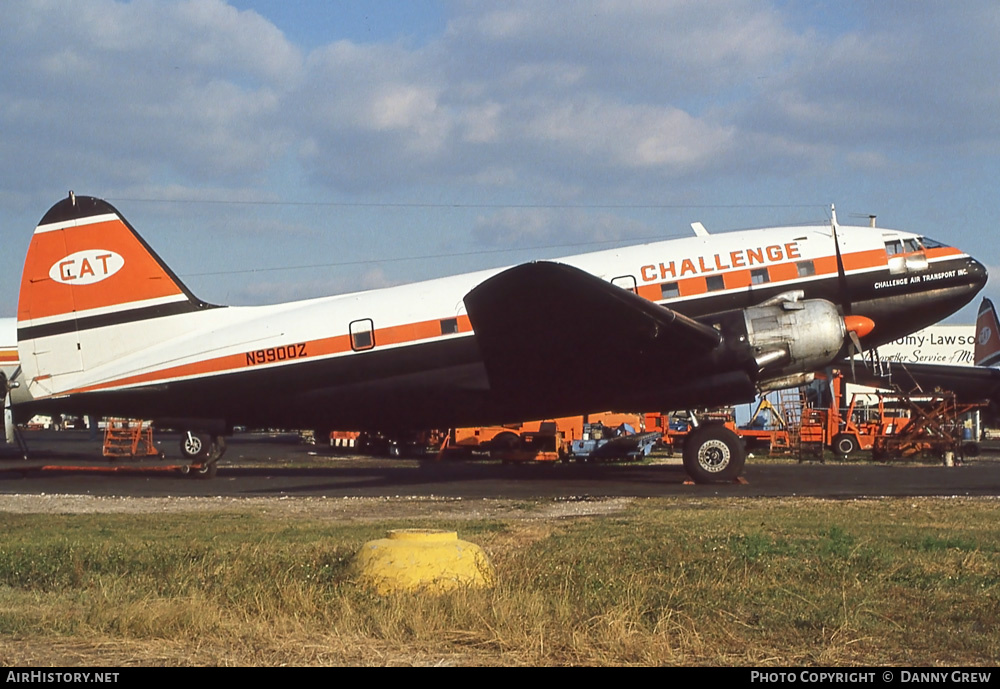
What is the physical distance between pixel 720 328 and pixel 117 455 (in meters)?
22.5

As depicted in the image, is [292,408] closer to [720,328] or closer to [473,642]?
[720,328]

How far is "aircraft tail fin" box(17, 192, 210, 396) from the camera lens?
19391 millimetres

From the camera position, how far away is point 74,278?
63.9ft

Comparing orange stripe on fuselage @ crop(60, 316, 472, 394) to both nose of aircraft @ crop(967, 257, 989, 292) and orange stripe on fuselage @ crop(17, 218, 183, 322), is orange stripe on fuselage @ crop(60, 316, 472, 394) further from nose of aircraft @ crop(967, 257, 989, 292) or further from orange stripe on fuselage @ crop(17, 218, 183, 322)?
nose of aircraft @ crop(967, 257, 989, 292)

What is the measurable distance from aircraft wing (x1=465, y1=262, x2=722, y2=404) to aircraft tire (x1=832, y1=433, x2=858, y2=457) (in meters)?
16.7

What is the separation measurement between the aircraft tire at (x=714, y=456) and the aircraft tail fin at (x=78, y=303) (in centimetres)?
1043

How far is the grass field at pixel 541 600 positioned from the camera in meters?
6.05

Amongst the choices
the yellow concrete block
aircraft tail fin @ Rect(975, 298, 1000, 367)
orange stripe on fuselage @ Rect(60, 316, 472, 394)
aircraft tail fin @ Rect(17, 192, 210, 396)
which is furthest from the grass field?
aircraft tail fin @ Rect(975, 298, 1000, 367)

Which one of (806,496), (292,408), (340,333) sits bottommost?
(806,496)

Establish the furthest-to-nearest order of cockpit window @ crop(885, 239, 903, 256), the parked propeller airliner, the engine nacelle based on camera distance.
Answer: cockpit window @ crop(885, 239, 903, 256), the parked propeller airliner, the engine nacelle

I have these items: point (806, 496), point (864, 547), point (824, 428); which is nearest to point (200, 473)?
point (806, 496)

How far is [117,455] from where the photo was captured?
32281mm

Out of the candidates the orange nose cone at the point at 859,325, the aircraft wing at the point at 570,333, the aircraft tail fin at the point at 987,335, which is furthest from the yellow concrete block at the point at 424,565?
the aircraft tail fin at the point at 987,335

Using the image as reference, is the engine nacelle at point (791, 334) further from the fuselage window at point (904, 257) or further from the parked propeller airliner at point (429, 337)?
the fuselage window at point (904, 257)
